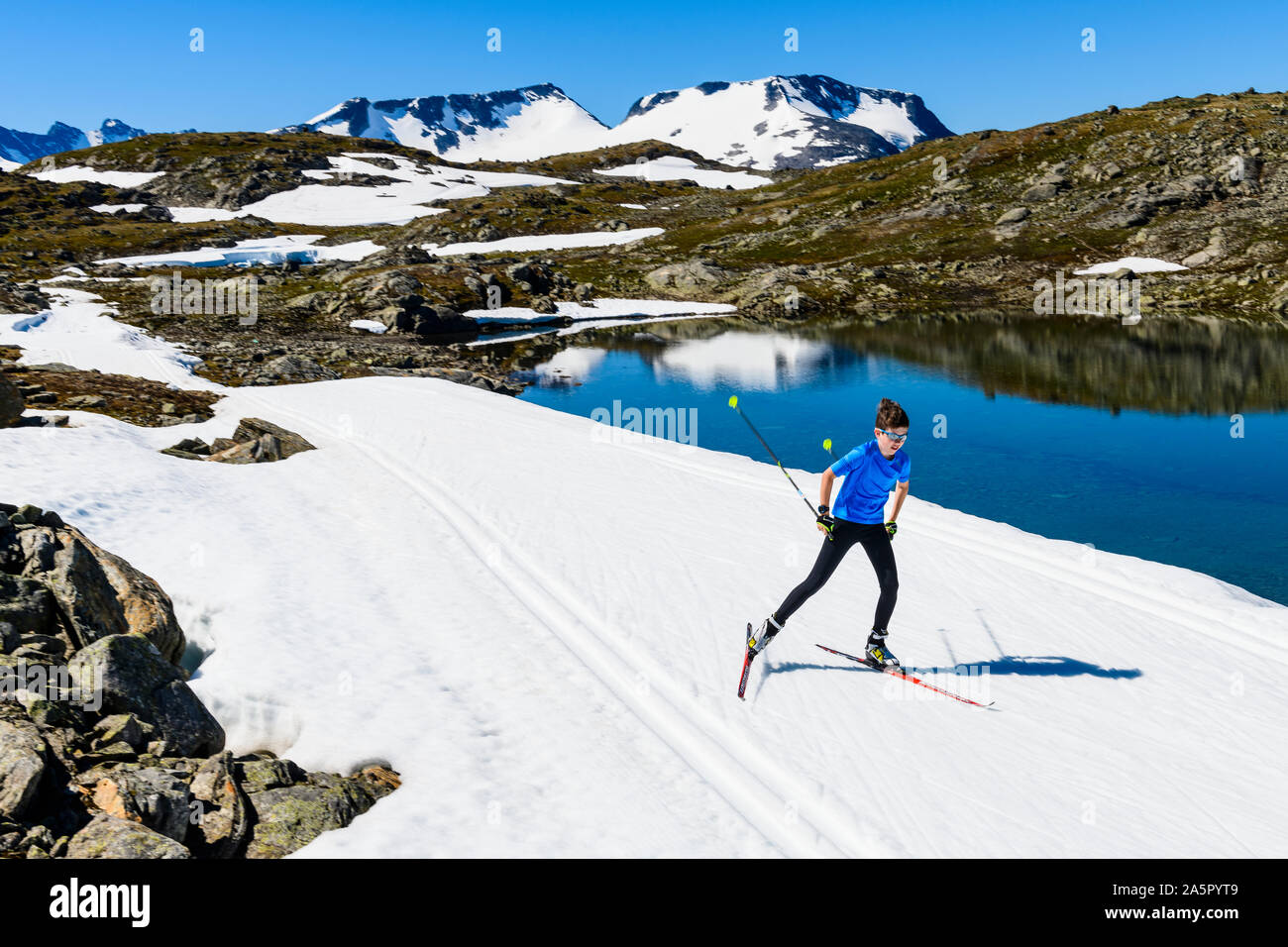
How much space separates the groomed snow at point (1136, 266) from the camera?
3932 inches

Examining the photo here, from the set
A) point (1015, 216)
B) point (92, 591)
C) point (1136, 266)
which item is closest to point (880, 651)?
point (92, 591)

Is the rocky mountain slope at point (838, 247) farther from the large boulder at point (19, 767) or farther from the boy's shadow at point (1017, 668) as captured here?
the boy's shadow at point (1017, 668)

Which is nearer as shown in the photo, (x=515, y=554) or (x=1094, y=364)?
(x=515, y=554)

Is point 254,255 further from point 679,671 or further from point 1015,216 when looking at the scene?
point 679,671

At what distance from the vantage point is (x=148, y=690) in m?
8.72

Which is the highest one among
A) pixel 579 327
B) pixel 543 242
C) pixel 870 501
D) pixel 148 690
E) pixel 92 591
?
pixel 543 242

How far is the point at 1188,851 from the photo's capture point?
25.4ft

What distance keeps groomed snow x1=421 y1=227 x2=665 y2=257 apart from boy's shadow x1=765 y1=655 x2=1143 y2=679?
14667 cm

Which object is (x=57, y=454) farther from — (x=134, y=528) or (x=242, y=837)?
(x=242, y=837)

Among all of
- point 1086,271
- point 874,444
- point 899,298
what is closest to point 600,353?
point 899,298

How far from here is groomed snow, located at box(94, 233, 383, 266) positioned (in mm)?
137500

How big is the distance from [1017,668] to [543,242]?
529ft

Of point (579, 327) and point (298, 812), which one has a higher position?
point (579, 327)

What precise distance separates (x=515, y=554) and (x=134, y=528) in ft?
25.3
